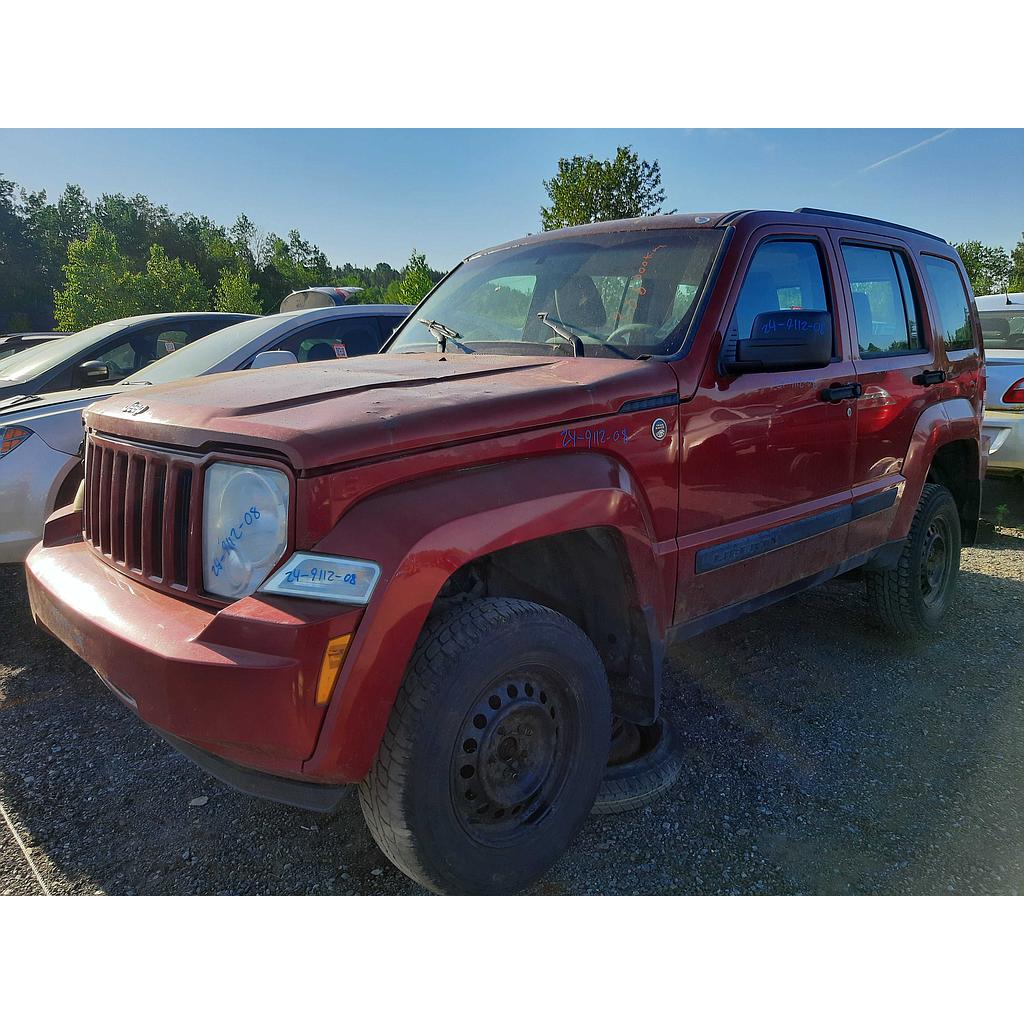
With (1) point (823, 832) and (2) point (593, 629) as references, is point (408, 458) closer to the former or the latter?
(2) point (593, 629)

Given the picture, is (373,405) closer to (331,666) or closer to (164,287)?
(331,666)

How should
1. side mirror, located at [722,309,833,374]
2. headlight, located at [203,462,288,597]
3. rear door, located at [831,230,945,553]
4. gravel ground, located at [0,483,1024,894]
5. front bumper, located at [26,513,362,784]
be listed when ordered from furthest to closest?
rear door, located at [831,230,945,553] < side mirror, located at [722,309,833,374] < gravel ground, located at [0,483,1024,894] < headlight, located at [203,462,288,597] < front bumper, located at [26,513,362,784]

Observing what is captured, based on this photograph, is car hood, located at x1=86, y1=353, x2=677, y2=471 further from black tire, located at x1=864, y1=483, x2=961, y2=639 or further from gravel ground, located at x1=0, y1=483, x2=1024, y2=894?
black tire, located at x1=864, y1=483, x2=961, y2=639

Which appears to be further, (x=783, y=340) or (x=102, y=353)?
(x=102, y=353)

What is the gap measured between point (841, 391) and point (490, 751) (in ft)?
7.10

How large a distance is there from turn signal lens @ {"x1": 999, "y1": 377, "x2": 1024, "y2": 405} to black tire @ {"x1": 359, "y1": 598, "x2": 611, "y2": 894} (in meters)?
6.01

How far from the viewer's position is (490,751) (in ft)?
6.86

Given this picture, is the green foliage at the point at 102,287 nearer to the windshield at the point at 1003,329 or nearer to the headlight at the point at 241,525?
the windshield at the point at 1003,329

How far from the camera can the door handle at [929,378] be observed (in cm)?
378

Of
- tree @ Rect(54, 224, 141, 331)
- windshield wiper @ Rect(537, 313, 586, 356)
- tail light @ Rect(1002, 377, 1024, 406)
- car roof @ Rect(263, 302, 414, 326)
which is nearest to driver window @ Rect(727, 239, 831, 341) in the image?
windshield wiper @ Rect(537, 313, 586, 356)

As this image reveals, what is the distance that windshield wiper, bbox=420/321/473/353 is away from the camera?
330 cm

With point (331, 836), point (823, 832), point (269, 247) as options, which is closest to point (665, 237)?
point (823, 832)

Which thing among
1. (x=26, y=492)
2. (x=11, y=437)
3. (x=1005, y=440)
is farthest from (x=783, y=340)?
(x=1005, y=440)

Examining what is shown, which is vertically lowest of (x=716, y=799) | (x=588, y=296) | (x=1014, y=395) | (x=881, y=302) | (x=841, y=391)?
(x=716, y=799)
